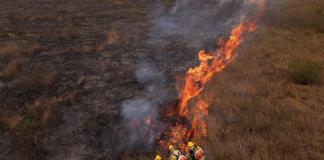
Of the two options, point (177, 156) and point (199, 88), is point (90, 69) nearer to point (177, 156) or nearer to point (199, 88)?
point (199, 88)

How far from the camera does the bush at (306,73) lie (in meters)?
10.1

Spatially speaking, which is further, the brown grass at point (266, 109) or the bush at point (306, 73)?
the bush at point (306, 73)

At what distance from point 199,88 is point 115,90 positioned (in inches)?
107

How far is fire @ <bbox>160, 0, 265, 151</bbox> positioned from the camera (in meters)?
8.01

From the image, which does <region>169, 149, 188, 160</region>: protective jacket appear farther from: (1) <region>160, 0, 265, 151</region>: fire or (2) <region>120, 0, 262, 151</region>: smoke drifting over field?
(2) <region>120, 0, 262, 151</region>: smoke drifting over field

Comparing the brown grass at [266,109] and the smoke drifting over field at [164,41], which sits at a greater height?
the brown grass at [266,109]

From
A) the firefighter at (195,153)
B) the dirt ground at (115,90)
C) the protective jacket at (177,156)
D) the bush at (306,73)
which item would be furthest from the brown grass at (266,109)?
the protective jacket at (177,156)

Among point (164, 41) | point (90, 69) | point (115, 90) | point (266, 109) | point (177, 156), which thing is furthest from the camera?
point (164, 41)

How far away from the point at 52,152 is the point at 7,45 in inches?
358

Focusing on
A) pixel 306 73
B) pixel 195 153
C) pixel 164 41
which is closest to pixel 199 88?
pixel 306 73

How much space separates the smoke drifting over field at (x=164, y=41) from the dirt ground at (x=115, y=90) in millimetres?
187

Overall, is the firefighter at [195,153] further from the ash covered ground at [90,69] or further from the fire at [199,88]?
the ash covered ground at [90,69]

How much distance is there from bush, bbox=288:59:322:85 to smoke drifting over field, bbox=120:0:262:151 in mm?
3848

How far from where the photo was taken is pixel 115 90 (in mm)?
10734
